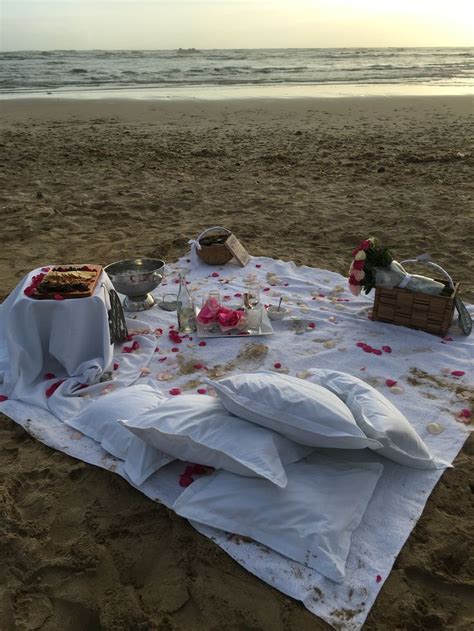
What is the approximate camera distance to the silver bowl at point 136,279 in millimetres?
4094

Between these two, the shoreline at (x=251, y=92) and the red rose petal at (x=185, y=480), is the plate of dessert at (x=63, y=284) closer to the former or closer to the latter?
the red rose petal at (x=185, y=480)

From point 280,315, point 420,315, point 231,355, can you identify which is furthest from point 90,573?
point 420,315

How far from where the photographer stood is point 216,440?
2.31 metres

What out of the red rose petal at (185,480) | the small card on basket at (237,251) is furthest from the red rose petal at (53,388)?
the small card on basket at (237,251)

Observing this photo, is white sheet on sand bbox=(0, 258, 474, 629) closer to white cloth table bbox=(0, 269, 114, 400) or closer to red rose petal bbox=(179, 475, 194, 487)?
red rose petal bbox=(179, 475, 194, 487)

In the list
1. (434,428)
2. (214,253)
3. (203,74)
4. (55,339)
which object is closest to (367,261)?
(434,428)

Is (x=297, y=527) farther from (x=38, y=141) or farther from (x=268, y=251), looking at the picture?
→ (x=38, y=141)

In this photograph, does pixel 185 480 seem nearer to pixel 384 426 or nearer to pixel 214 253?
pixel 384 426

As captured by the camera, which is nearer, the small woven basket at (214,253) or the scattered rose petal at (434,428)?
the scattered rose petal at (434,428)

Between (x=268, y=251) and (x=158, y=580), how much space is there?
13.0ft

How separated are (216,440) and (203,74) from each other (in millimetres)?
25072

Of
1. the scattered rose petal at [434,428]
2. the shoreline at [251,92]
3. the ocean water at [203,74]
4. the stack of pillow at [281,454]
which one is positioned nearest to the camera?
the stack of pillow at [281,454]

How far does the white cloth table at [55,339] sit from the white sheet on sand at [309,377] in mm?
153

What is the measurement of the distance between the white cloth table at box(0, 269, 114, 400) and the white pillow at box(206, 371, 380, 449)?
130cm
